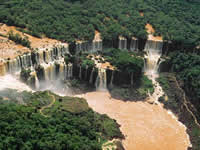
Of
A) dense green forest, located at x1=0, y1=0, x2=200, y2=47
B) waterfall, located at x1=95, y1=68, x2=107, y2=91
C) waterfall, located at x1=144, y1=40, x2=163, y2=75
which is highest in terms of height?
dense green forest, located at x1=0, y1=0, x2=200, y2=47

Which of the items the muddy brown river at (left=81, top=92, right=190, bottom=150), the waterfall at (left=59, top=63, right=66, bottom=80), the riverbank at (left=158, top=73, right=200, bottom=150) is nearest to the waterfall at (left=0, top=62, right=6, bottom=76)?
the waterfall at (left=59, top=63, right=66, bottom=80)

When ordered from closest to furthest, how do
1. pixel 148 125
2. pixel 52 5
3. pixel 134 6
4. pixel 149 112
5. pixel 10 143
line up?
pixel 10 143, pixel 148 125, pixel 149 112, pixel 52 5, pixel 134 6

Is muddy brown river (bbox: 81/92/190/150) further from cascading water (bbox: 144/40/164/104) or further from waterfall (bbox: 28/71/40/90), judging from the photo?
waterfall (bbox: 28/71/40/90)

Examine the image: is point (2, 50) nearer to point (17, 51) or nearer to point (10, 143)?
point (17, 51)

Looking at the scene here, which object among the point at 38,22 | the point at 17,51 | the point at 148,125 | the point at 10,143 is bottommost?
the point at 148,125

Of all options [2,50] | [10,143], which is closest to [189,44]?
[2,50]
